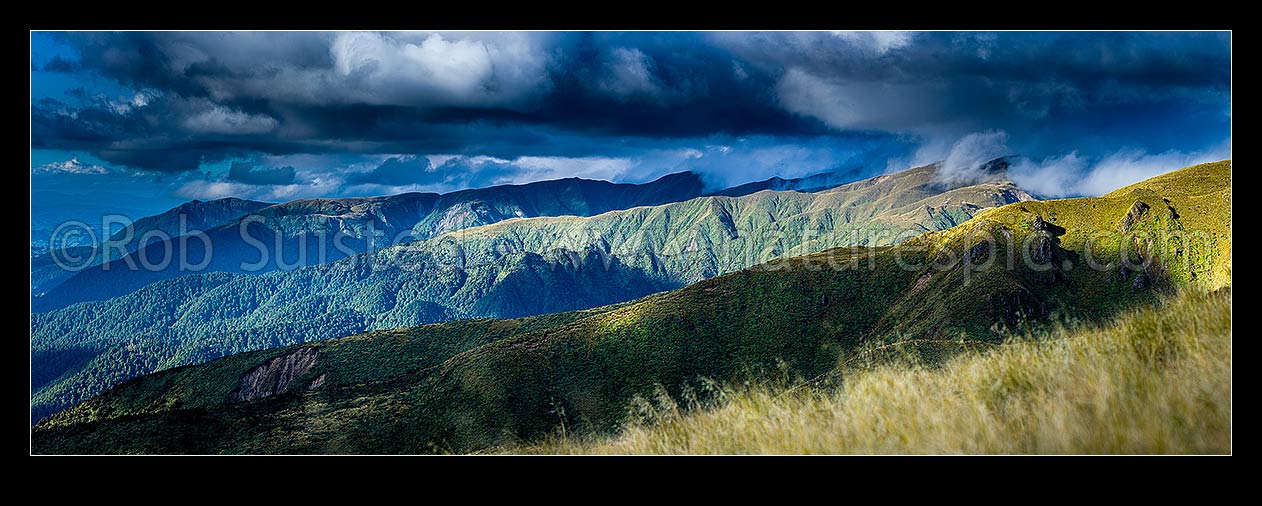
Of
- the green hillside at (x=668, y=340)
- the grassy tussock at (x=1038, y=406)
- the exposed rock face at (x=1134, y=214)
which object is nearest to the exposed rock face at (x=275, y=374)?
the green hillside at (x=668, y=340)

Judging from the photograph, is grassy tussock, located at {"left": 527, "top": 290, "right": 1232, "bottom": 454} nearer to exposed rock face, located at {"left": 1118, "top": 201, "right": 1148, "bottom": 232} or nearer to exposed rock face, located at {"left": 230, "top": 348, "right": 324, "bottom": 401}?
exposed rock face, located at {"left": 230, "top": 348, "right": 324, "bottom": 401}

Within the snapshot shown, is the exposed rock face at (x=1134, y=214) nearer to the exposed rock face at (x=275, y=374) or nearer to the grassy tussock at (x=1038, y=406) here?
the grassy tussock at (x=1038, y=406)

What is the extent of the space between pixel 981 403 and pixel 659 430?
3286 millimetres

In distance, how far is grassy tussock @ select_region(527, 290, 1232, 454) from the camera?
621 cm

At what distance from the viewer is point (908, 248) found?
125 meters

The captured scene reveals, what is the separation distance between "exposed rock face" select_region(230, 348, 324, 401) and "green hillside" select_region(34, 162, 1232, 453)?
0.43m

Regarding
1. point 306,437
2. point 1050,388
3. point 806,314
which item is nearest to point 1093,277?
point 806,314

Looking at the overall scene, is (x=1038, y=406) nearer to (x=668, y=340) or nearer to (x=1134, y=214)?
(x=668, y=340)

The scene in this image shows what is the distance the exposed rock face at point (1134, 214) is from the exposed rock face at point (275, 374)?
153 metres

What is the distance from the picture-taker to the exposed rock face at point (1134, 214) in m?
128

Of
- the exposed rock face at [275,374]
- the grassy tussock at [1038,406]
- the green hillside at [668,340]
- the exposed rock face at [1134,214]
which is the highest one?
the exposed rock face at [1134,214]

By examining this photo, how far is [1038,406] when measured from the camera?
650 centimetres
